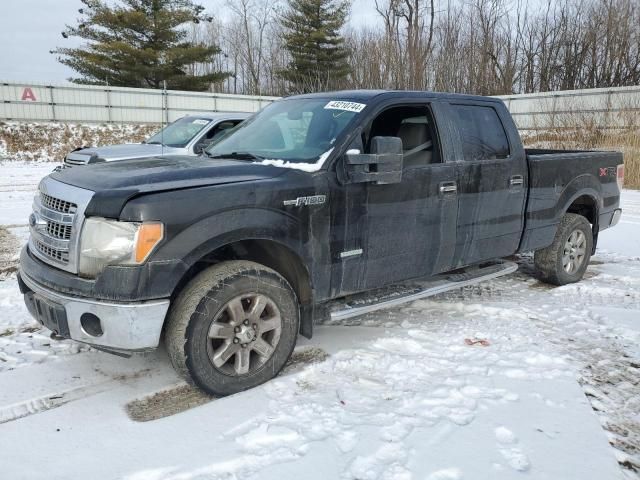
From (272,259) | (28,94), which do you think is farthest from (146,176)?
(28,94)

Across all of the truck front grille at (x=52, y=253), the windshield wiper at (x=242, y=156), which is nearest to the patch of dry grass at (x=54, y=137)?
the windshield wiper at (x=242, y=156)

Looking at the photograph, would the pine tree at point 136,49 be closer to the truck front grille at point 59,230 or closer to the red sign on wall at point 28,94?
the red sign on wall at point 28,94

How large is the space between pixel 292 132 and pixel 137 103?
85.1 ft

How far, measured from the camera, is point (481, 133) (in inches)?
184

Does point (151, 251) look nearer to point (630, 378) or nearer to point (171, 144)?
point (630, 378)

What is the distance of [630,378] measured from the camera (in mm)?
3578

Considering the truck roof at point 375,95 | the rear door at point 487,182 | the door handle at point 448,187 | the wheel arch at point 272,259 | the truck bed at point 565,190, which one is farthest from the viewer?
the truck bed at point 565,190

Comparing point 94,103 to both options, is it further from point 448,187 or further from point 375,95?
point 448,187

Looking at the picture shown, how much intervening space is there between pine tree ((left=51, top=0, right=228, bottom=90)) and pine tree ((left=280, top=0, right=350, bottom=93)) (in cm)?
695

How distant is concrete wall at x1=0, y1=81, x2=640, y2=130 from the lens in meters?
23.5

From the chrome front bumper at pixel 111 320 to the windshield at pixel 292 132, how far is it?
1454 mm

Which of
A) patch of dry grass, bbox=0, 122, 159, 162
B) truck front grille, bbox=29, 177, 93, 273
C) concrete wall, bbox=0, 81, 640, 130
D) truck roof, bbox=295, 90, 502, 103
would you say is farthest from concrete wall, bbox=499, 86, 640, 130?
patch of dry grass, bbox=0, 122, 159, 162

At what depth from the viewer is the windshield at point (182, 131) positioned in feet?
32.0

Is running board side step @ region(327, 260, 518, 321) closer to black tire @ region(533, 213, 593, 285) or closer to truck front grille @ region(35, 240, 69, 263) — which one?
black tire @ region(533, 213, 593, 285)
